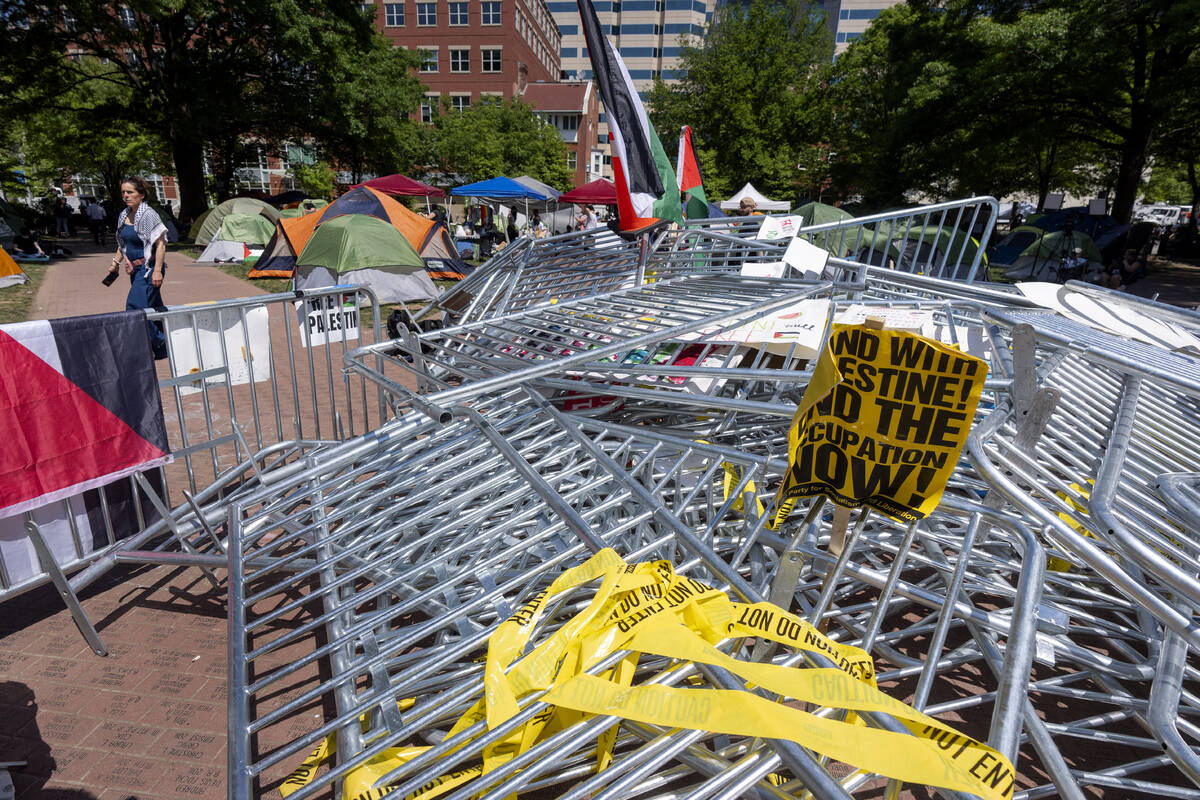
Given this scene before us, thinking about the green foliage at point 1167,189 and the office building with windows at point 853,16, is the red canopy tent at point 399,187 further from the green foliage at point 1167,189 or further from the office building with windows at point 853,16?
the office building with windows at point 853,16

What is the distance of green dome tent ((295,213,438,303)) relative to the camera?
12.2 metres

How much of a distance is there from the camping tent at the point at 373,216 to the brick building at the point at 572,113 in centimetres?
4549

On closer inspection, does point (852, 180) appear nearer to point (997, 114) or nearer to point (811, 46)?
point (997, 114)

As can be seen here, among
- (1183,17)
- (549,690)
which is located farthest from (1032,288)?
(1183,17)

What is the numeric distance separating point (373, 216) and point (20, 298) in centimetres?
717

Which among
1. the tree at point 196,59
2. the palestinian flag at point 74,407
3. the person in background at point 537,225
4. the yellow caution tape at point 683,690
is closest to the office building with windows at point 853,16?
the person in background at point 537,225

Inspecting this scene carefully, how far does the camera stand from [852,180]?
27.6 metres

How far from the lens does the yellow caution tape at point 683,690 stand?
3.79 feet

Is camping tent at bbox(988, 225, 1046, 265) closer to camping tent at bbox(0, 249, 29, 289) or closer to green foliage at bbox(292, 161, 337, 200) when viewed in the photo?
camping tent at bbox(0, 249, 29, 289)

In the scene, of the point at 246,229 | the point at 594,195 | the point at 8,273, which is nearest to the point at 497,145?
the point at 594,195

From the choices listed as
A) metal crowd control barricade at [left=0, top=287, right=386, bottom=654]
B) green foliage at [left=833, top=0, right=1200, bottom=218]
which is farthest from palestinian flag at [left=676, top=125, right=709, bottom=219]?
green foliage at [left=833, top=0, right=1200, bottom=218]

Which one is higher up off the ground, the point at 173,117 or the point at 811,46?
the point at 811,46

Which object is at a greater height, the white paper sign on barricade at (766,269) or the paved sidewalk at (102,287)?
the white paper sign on barricade at (766,269)

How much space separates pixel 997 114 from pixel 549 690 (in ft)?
82.1
